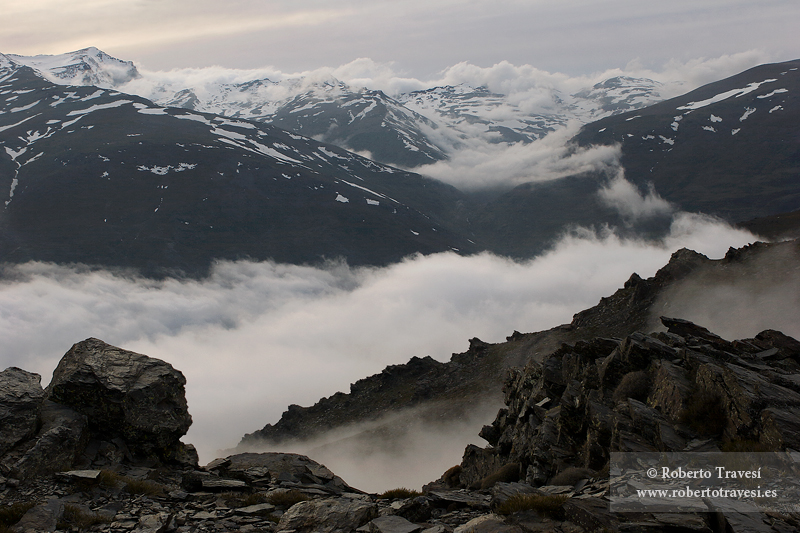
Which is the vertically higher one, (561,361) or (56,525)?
(561,361)

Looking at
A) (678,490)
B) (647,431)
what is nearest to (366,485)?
(647,431)

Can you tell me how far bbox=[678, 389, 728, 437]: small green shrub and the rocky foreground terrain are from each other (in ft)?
0.15

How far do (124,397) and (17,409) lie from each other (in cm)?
376

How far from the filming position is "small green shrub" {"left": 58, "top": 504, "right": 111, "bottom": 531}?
575 inches

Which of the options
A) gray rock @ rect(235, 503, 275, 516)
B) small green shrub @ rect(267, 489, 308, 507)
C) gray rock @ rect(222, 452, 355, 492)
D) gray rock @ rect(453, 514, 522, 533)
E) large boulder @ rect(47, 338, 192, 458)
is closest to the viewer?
gray rock @ rect(453, 514, 522, 533)

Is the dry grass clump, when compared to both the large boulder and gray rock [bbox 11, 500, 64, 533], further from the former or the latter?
the large boulder

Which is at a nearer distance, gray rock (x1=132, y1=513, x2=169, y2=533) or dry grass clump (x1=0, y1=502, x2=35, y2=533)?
dry grass clump (x1=0, y1=502, x2=35, y2=533)

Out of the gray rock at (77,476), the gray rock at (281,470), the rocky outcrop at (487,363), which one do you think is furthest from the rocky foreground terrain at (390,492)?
the rocky outcrop at (487,363)

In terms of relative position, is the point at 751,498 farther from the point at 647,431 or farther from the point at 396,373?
the point at 396,373

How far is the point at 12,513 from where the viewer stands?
47.9ft

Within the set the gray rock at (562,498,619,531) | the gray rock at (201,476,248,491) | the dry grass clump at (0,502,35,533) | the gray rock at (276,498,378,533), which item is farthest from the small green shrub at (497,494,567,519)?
the dry grass clump at (0,502,35,533)

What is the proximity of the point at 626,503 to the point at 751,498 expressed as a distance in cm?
317

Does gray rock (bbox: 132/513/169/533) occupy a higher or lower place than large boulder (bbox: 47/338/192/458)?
lower

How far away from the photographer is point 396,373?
315ft
